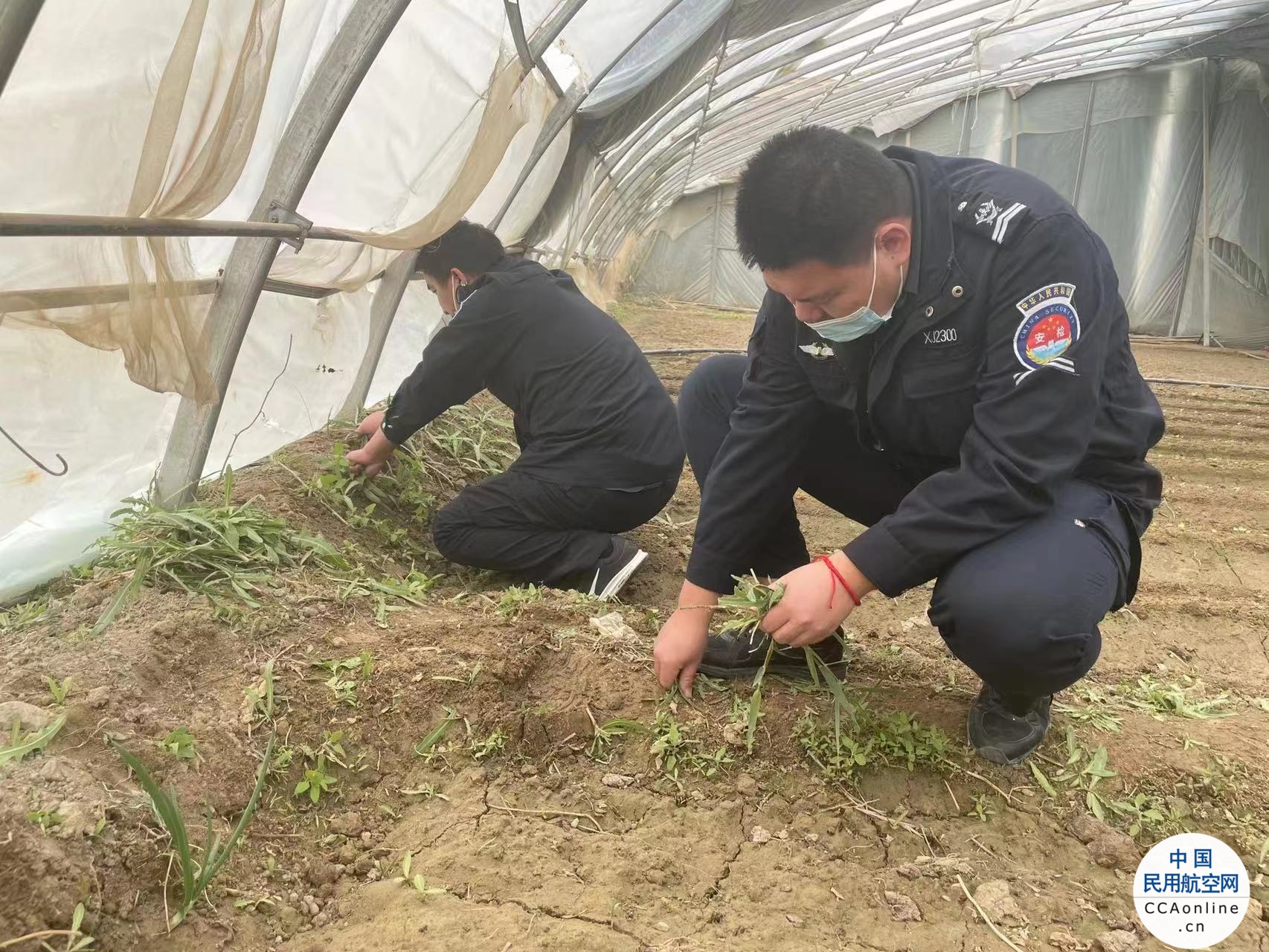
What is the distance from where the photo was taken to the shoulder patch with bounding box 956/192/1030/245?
65.3 inches

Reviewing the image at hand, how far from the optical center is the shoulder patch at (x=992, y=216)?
5.44 ft

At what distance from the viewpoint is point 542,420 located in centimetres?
317

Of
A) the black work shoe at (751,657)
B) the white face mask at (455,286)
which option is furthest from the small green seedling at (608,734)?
the white face mask at (455,286)

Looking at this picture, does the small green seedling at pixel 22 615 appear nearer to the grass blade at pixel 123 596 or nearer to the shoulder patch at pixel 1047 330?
the grass blade at pixel 123 596

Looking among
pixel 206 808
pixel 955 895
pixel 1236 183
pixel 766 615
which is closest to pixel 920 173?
pixel 766 615

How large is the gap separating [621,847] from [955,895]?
0.57 meters

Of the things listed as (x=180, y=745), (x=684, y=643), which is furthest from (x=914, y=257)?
(x=180, y=745)

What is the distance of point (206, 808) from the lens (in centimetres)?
150

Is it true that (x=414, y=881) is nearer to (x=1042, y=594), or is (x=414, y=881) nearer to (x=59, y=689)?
(x=59, y=689)

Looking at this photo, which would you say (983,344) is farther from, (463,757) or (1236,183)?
(1236,183)

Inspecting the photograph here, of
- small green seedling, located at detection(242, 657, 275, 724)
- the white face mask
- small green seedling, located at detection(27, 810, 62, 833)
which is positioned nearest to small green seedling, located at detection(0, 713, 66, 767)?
small green seedling, located at detection(27, 810, 62, 833)

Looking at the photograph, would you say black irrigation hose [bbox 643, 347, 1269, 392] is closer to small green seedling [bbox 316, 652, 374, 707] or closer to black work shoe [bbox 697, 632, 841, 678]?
black work shoe [bbox 697, 632, 841, 678]

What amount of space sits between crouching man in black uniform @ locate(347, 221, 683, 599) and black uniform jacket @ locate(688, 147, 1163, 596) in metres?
1.16

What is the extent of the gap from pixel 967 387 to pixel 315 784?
1.45 meters
